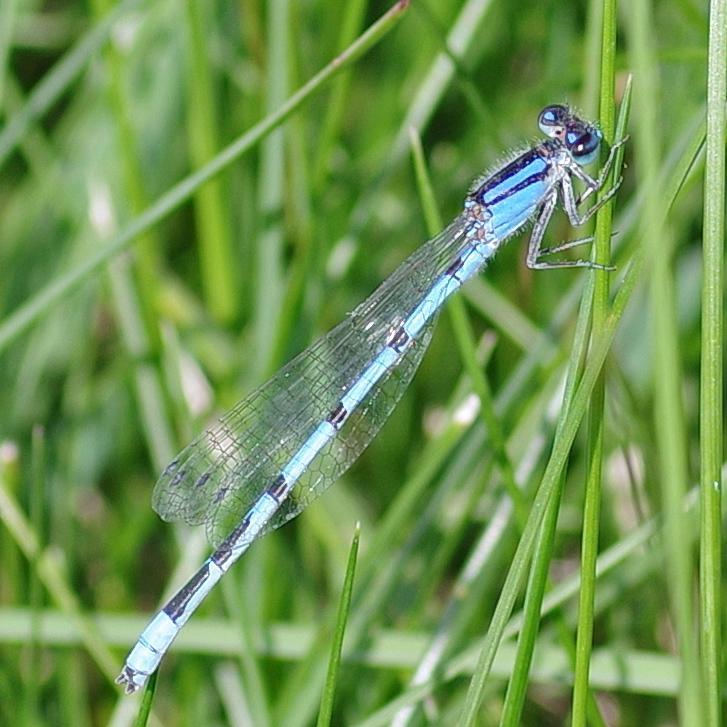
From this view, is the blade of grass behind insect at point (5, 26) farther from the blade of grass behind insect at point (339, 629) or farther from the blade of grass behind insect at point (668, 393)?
the blade of grass behind insect at point (668, 393)

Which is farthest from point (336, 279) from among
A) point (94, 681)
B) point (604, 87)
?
point (604, 87)

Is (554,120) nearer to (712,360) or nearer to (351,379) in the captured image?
(351,379)

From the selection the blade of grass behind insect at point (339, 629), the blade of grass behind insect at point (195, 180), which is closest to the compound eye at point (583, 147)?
the blade of grass behind insect at point (195, 180)

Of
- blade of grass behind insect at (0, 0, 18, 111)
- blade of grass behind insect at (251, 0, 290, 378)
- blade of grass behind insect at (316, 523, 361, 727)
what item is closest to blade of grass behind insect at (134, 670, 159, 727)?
blade of grass behind insect at (316, 523, 361, 727)

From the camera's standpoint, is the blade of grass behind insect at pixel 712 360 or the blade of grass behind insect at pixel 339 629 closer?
the blade of grass behind insect at pixel 712 360

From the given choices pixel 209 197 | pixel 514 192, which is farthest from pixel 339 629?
Result: pixel 209 197

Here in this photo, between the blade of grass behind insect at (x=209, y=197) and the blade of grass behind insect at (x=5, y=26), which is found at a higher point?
the blade of grass behind insect at (x=5, y=26)

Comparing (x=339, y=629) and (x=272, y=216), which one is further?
(x=272, y=216)
